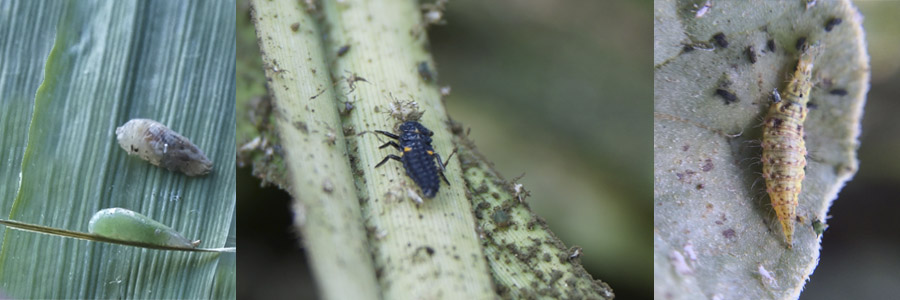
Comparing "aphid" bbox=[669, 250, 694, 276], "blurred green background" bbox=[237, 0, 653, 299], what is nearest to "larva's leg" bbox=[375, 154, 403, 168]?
"blurred green background" bbox=[237, 0, 653, 299]

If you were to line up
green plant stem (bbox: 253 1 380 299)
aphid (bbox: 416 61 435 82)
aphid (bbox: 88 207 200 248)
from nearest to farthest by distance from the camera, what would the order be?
green plant stem (bbox: 253 1 380 299) → aphid (bbox: 416 61 435 82) → aphid (bbox: 88 207 200 248)

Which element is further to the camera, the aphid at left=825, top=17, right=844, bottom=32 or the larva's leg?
the aphid at left=825, top=17, right=844, bottom=32

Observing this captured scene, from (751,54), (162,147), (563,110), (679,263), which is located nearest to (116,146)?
(162,147)

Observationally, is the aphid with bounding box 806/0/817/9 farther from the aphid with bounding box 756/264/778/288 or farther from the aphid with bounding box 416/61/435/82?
the aphid with bounding box 416/61/435/82

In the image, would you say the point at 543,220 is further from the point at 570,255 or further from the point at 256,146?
the point at 256,146

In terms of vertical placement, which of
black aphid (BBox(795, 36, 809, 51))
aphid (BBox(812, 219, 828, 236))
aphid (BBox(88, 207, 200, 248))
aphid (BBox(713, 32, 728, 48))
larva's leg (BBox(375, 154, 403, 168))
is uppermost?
black aphid (BBox(795, 36, 809, 51))

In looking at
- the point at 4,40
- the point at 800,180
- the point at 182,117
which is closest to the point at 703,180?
the point at 800,180
